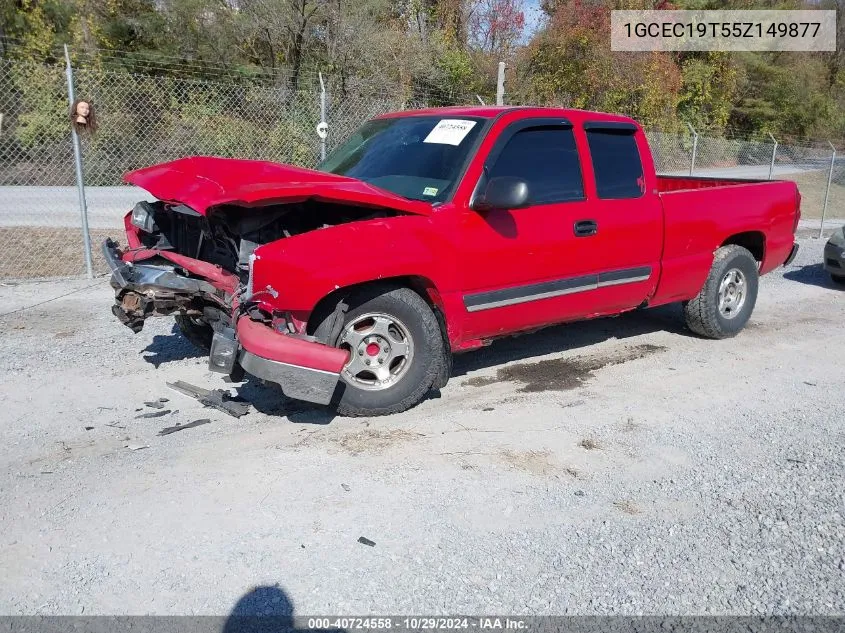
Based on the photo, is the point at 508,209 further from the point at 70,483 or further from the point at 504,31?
the point at 504,31

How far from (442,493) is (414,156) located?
247 cm

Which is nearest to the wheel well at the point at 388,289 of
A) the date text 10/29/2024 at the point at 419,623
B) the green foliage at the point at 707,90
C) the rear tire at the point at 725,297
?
the date text 10/29/2024 at the point at 419,623

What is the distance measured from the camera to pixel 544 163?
17.3ft

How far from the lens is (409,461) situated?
4.11 metres

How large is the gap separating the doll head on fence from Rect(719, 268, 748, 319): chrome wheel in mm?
6485

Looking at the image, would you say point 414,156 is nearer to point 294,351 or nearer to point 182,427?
point 294,351

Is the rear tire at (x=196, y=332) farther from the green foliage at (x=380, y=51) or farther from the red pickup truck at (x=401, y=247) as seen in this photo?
the green foliage at (x=380, y=51)

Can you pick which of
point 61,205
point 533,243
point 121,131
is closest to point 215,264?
point 533,243

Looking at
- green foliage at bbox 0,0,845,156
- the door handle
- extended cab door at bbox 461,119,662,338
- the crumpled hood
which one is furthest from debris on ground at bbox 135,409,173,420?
green foliage at bbox 0,0,845,156

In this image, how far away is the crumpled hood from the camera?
163 inches

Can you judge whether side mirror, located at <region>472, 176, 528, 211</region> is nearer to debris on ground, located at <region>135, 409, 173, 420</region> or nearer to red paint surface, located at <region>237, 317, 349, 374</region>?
red paint surface, located at <region>237, 317, 349, 374</region>

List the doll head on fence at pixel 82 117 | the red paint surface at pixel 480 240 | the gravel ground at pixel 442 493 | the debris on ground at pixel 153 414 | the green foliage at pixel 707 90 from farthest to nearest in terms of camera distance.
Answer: the green foliage at pixel 707 90
the doll head on fence at pixel 82 117
the debris on ground at pixel 153 414
the red paint surface at pixel 480 240
the gravel ground at pixel 442 493

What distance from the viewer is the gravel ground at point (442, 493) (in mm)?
3002

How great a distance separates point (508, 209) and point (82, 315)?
4473 mm
